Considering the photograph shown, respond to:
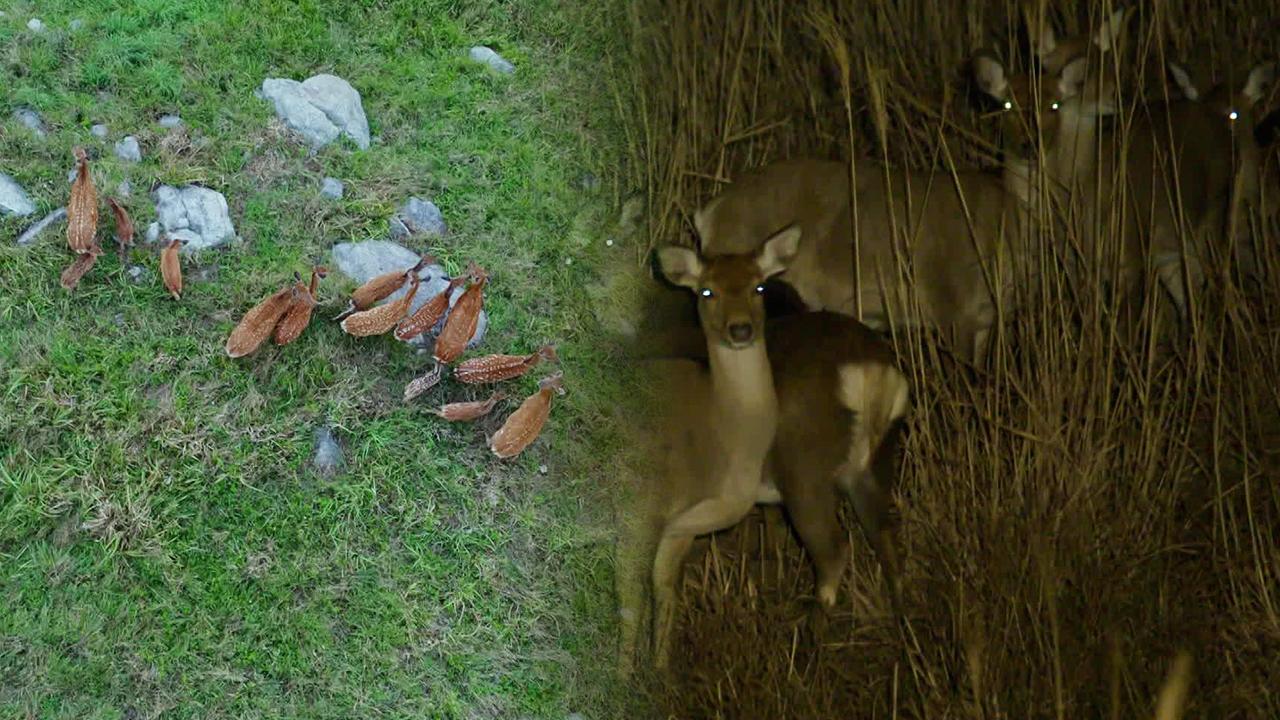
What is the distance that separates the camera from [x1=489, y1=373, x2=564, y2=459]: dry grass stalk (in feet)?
5.87

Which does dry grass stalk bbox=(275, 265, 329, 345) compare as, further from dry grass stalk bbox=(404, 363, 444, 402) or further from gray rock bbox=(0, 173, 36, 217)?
gray rock bbox=(0, 173, 36, 217)

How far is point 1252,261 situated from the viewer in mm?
1773

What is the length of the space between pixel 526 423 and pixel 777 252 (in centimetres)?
56

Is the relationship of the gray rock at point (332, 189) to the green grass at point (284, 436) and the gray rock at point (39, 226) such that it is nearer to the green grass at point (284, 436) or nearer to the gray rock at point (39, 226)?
the green grass at point (284, 436)

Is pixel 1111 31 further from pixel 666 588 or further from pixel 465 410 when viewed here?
pixel 465 410

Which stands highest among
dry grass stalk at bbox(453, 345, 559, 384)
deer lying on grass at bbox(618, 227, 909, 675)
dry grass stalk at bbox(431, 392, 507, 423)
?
deer lying on grass at bbox(618, 227, 909, 675)

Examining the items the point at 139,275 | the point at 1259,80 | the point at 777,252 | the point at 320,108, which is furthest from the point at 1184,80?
the point at 139,275

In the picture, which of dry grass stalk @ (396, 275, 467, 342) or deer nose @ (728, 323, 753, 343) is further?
dry grass stalk @ (396, 275, 467, 342)

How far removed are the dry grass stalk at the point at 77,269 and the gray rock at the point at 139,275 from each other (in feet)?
0.18

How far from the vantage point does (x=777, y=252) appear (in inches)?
53.1

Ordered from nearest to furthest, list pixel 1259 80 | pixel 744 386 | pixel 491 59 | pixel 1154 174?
pixel 744 386 < pixel 1154 174 < pixel 1259 80 < pixel 491 59

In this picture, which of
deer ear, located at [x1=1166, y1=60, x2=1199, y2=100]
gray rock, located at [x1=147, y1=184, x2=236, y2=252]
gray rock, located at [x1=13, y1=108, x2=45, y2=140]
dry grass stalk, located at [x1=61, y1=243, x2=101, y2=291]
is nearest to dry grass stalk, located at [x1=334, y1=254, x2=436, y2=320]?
gray rock, located at [x1=147, y1=184, x2=236, y2=252]

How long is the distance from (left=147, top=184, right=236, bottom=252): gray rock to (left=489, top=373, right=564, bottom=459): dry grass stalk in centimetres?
54

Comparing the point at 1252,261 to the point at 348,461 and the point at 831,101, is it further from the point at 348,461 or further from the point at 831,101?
the point at 348,461
